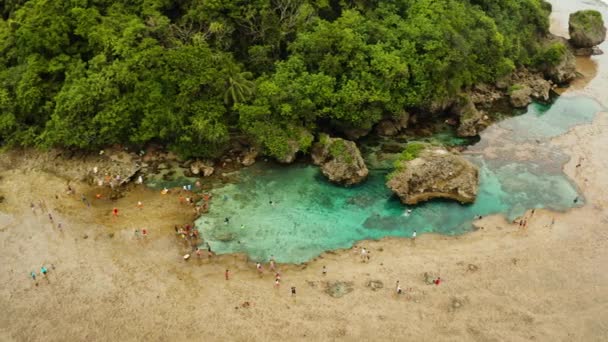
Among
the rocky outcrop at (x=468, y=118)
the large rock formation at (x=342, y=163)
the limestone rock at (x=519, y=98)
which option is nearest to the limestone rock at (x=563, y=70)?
the limestone rock at (x=519, y=98)

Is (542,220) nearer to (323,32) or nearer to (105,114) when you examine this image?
(323,32)

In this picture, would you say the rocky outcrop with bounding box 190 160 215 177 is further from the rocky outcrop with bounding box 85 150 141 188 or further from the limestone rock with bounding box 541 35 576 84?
the limestone rock with bounding box 541 35 576 84

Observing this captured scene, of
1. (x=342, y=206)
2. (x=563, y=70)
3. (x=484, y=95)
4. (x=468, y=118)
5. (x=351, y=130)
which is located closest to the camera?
(x=342, y=206)

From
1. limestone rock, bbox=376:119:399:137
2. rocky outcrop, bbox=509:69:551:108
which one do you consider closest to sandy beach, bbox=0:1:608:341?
limestone rock, bbox=376:119:399:137

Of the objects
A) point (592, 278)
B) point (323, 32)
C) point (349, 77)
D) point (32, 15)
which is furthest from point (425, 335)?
point (32, 15)

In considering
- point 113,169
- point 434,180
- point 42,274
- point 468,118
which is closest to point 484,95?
point 468,118

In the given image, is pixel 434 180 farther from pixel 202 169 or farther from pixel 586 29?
pixel 586 29
